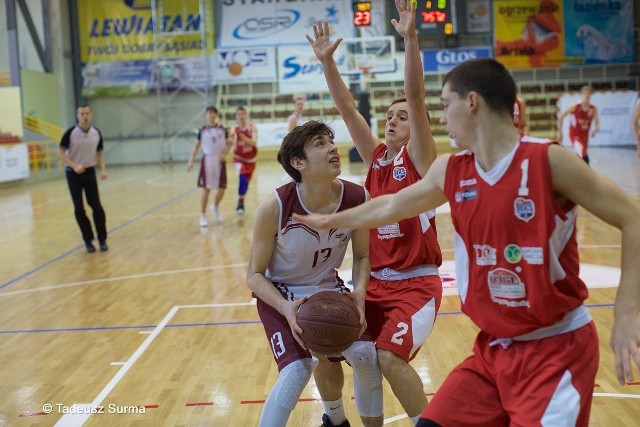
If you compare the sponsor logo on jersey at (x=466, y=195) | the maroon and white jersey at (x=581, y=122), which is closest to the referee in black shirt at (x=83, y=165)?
the sponsor logo on jersey at (x=466, y=195)

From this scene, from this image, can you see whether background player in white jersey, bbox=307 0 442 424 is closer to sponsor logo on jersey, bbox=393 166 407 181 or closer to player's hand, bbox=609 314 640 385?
sponsor logo on jersey, bbox=393 166 407 181

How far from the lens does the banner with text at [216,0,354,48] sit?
27.3m

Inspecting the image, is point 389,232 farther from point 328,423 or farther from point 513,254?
point 513,254

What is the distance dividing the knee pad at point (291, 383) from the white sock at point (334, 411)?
54cm

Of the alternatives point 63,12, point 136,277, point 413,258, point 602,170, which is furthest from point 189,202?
point 63,12

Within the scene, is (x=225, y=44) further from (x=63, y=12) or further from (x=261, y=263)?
(x=261, y=263)

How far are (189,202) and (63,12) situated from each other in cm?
1527

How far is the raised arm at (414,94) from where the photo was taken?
11.7 ft

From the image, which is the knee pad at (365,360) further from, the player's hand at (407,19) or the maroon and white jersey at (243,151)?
the maroon and white jersey at (243,151)

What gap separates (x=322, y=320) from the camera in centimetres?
324

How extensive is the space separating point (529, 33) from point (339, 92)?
23.9m

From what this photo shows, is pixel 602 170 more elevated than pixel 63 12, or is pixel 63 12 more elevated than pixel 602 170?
pixel 63 12

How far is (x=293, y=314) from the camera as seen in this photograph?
3334 millimetres

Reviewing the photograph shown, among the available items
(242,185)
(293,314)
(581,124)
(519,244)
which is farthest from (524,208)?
(581,124)
